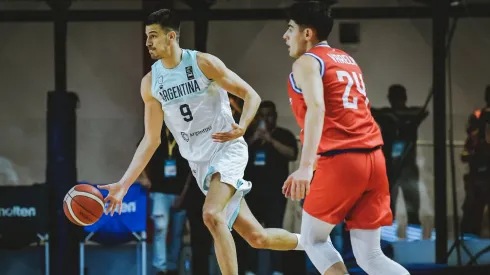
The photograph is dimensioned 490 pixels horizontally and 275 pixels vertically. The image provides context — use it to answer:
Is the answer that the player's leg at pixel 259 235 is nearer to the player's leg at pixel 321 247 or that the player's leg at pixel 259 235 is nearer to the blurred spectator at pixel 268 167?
the player's leg at pixel 321 247

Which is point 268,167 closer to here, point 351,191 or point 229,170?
point 229,170

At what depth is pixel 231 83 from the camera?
4.40m


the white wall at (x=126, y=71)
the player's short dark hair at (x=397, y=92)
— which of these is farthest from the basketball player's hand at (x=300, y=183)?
the white wall at (x=126, y=71)

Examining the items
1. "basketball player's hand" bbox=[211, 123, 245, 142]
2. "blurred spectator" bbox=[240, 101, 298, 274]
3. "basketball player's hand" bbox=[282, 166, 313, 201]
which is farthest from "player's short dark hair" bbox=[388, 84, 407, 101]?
"basketball player's hand" bbox=[282, 166, 313, 201]

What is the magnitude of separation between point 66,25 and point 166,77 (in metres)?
2.73

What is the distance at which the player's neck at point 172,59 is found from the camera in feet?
14.7

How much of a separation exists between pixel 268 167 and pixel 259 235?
2.08 meters

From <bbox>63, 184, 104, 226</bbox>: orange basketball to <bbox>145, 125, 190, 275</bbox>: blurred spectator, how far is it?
5.94 ft

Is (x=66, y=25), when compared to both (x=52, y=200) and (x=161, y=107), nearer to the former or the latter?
(x=52, y=200)

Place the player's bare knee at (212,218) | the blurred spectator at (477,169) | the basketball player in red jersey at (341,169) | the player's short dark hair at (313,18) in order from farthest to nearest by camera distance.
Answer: the blurred spectator at (477,169) < the player's bare knee at (212,218) < the player's short dark hair at (313,18) < the basketball player in red jersey at (341,169)

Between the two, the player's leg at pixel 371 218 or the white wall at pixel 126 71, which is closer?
the player's leg at pixel 371 218

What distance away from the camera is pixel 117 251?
286 inches

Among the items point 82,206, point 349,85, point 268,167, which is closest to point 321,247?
point 349,85

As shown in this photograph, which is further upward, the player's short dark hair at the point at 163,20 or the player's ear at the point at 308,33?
the player's short dark hair at the point at 163,20
